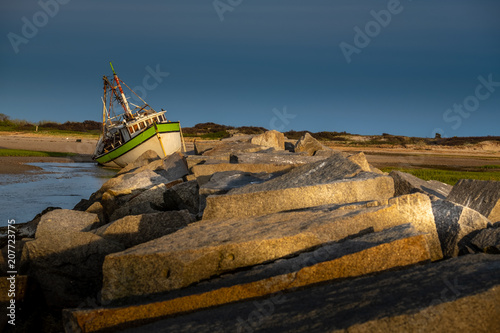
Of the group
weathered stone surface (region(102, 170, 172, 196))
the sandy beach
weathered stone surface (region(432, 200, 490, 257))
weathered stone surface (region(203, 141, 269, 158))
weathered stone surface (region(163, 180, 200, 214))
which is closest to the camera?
weathered stone surface (region(432, 200, 490, 257))

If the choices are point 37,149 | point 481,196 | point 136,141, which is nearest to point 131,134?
point 136,141

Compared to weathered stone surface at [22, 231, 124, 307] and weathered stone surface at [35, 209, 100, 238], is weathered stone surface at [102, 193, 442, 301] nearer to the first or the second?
weathered stone surface at [22, 231, 124, 307]

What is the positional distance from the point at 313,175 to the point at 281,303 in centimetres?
315

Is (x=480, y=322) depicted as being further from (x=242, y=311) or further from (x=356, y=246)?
(x=242, y=311)

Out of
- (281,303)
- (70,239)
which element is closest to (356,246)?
(281,303)

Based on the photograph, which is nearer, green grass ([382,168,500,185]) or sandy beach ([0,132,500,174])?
green grass ([382,168,500,185])

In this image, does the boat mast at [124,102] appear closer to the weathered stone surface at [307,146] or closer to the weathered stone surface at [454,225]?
the weathered stone surface at [307,146]

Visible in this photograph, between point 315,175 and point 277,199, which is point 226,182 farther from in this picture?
point 277,199

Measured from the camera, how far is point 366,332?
2396 mm

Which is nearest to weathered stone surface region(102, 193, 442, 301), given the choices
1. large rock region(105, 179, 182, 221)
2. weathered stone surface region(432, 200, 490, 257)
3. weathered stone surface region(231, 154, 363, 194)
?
weathered stone surface region(432, 200, 490, 257)

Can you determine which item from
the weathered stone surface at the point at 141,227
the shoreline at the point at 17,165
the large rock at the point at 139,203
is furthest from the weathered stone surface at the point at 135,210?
the shoreline at the point at 17,165

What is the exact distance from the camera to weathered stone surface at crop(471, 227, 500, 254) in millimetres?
4016

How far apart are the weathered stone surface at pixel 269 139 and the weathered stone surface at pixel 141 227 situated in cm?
1000

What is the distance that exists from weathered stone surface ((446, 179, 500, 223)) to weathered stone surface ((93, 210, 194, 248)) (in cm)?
415
